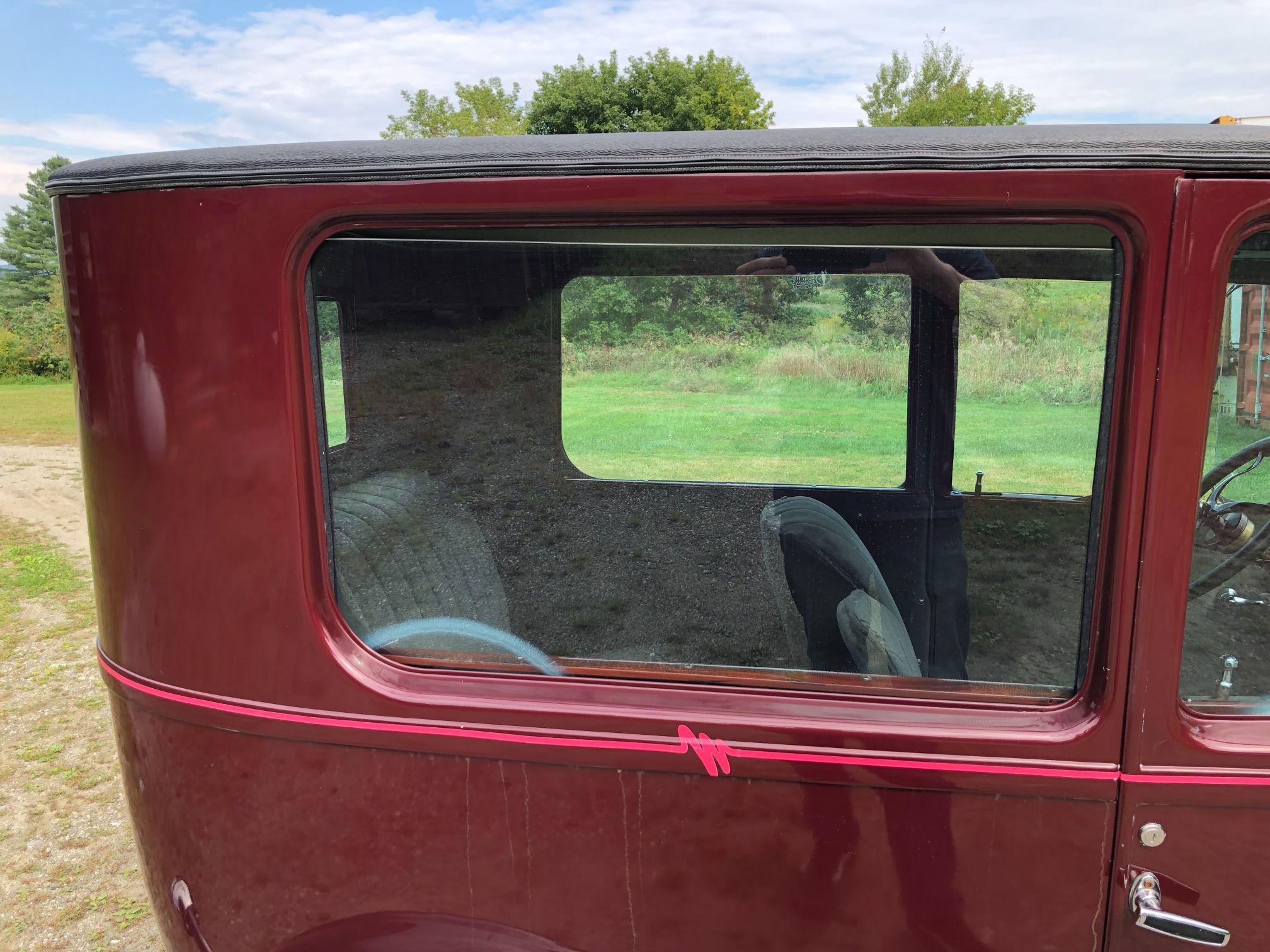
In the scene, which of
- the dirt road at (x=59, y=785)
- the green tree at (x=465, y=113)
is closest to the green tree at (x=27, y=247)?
the green tree at (x=465, y=113)

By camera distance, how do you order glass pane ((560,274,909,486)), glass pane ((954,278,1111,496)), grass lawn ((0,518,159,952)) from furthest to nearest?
grass lawn ((0,518,159,952))
glass pane ((560,274,909,486))
glass pane ((954,278,1111,496))

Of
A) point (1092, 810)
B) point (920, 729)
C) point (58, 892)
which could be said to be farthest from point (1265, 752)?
point (58, 892)

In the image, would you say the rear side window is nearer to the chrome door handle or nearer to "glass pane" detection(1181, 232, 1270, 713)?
"glass pane" detection(1181, 232, 1270, 713)

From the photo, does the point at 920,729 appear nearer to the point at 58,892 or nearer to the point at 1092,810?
the point at 1092,810

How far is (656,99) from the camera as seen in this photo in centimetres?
2677

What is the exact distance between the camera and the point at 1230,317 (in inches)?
43.8

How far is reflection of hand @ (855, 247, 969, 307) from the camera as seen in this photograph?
118 centimetres

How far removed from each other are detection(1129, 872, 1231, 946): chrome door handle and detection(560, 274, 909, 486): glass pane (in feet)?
2.85

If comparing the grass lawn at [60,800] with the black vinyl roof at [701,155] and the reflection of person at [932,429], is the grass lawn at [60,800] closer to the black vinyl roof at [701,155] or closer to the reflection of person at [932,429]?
the black vinyl roof at [701,155]

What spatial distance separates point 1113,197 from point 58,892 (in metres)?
3.37

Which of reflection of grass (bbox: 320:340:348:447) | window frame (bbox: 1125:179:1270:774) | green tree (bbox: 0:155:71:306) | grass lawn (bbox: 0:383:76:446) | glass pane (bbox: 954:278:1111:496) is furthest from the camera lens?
green tree (bbox: 0:155:71:306)

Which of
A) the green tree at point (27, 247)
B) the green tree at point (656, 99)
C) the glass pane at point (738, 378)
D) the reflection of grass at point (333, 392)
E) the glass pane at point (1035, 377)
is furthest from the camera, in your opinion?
the green tree at point (27, 247)

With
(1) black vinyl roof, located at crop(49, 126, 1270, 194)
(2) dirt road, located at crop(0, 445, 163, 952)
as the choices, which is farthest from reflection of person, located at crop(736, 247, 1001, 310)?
(2) dirt road, located at crop(0, 445, 163, 952)

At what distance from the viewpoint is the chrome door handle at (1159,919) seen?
1112mm
